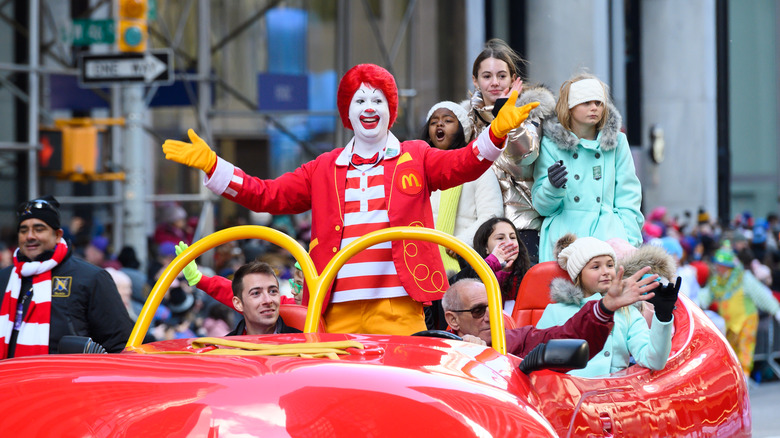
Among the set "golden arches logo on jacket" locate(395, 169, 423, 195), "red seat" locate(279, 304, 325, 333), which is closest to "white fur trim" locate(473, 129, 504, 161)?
"golden arches logo on jacket" locate(395, 169, 423, 195)

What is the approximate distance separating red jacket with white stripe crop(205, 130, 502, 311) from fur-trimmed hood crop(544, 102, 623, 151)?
3.88 feet

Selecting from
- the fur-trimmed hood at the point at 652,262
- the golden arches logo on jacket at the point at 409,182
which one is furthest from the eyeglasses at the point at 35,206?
the fur-trimmed hood at the point at 652,262

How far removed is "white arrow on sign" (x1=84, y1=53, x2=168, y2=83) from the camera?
9.38 meters

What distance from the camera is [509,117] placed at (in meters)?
4.05

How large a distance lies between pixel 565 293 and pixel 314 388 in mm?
2266

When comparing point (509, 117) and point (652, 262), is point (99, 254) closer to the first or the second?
point (652, 262)

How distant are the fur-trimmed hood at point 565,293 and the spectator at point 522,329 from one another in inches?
17.5

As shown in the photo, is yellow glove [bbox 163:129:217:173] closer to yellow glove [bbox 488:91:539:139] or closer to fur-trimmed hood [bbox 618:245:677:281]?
yellow glove [bbox 488:91:539:139]

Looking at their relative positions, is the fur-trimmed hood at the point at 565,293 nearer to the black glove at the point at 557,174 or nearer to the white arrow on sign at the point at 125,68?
the black glove at the point at 557,174

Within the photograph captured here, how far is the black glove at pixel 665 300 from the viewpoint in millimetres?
3829

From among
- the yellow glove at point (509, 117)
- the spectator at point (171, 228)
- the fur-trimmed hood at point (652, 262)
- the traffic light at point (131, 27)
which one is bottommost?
the fur-trimmed hood at point (652, 262)

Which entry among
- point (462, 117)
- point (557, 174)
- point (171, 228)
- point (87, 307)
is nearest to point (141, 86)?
point (171, 228)

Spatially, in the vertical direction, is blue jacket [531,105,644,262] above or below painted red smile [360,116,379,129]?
below

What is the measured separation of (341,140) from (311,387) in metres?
13.7
